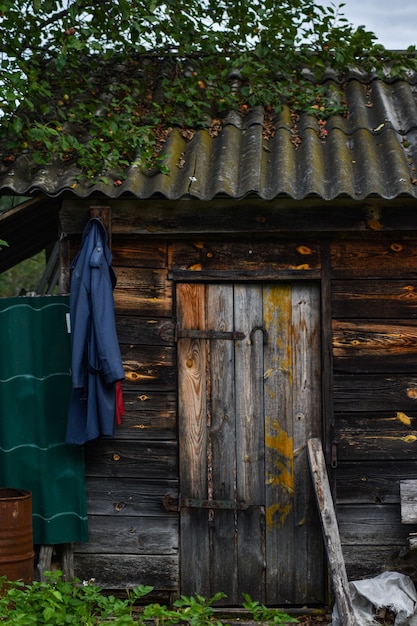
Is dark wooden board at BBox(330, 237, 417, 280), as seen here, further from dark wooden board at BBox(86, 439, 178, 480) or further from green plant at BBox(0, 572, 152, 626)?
green plant at BBox(0, 572, 152, 626)

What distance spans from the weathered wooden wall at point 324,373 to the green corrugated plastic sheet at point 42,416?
0.59 feet

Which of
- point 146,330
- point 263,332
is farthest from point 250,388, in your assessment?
point 146,330

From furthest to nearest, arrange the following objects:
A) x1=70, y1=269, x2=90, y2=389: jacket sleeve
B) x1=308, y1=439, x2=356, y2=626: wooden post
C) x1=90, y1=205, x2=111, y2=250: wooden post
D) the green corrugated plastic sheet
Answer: the green corrugated plastic sheet < x1=90, y1=205, x2=111, y2=250: wooden post < x1=70, y1=269, x2=90, y2=389: jacket sleeve < x1=308, y1=439, x2=356, y2=626: wooden post

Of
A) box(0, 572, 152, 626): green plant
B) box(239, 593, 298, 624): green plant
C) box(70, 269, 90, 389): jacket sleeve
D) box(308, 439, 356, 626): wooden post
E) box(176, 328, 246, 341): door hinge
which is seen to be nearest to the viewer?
box(0, 572, 152, 626): green plant

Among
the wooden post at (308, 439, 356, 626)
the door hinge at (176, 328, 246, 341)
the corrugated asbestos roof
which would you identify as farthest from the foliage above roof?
the wooden post at (308, 439, 356, 626)

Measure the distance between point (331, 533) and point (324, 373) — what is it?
114cm

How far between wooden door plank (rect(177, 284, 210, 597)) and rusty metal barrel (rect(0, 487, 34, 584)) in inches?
46.2

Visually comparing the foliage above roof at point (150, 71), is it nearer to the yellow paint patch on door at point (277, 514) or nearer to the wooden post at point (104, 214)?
the wooden post at point (104, 214)

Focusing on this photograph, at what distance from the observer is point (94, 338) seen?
5.96m

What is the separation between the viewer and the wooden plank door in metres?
6.49

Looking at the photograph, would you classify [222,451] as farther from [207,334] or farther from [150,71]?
[150,71]

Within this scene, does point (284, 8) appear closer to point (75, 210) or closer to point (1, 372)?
point (75, 210)

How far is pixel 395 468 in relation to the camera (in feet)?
21.0

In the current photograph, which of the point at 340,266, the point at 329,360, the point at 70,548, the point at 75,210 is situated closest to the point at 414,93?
the point at 340,266
